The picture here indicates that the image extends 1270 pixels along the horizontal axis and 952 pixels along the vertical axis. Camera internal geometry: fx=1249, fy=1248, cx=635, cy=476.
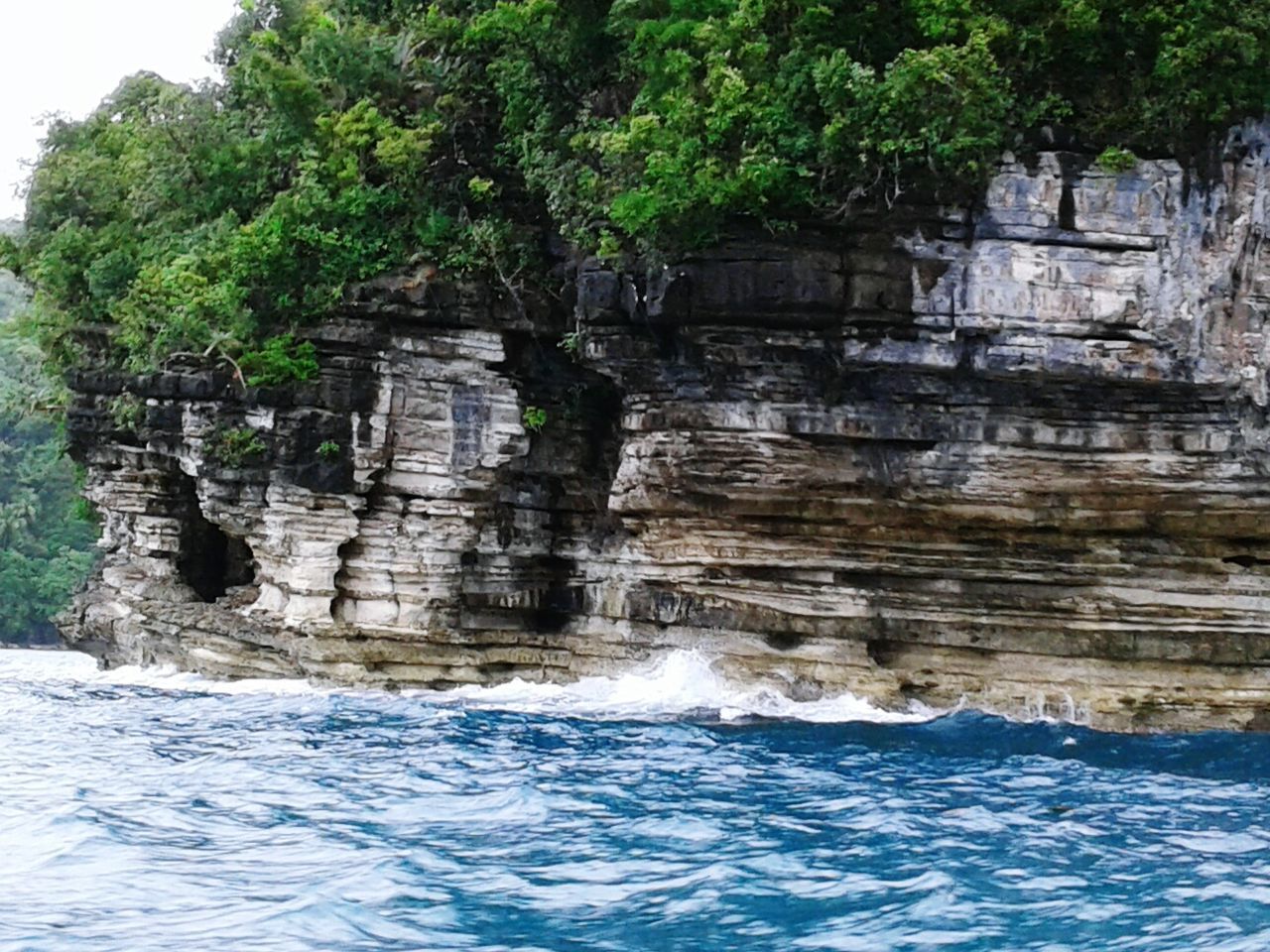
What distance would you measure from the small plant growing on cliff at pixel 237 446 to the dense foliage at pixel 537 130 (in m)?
1.13

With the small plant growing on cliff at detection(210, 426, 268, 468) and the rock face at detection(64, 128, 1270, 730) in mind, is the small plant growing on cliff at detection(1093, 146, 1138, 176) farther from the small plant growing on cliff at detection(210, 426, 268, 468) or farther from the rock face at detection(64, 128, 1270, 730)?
the small plant growing on cliff at detection(210, 426, 268, 468)

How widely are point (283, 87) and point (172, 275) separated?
3.05 m

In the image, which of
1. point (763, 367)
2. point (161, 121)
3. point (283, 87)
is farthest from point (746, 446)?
point (161, 121)

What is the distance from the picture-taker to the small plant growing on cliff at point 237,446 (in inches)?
653

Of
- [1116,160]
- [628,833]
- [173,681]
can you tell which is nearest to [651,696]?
[628,833]

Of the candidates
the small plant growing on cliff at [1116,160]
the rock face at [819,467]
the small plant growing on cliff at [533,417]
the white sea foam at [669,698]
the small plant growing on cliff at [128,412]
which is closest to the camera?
the small plant growing on cliff at [1116,160]

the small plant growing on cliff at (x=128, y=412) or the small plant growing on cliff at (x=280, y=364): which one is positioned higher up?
the small plant growing on cliff at (x=280, y=364)

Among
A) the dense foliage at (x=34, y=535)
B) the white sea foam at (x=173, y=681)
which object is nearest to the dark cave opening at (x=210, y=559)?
the white sea foam at (x=173, y=681)

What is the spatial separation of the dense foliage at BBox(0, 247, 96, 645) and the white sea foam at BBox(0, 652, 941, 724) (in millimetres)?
28437

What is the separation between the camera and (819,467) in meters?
14.1

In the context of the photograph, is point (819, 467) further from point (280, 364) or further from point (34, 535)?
point (34, 535)

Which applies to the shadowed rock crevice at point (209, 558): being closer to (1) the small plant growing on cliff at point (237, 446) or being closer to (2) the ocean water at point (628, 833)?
(1) the small plant growing on cliff at point (237, 446)

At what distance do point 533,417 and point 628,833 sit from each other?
8907mm

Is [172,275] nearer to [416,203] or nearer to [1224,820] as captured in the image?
[416,203]
